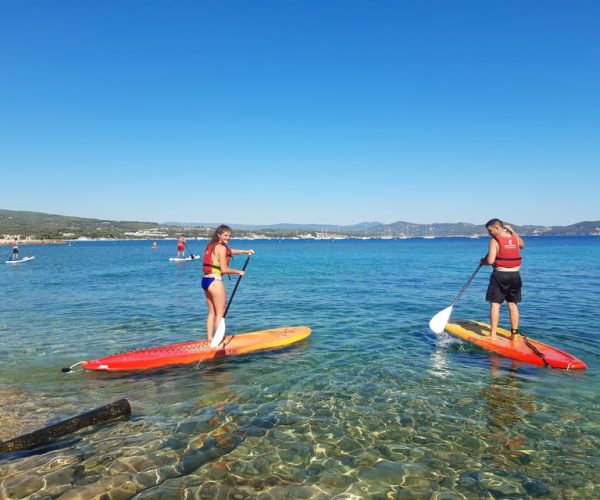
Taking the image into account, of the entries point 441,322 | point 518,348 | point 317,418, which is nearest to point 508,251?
point 518,348

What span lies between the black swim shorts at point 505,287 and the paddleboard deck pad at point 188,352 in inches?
226

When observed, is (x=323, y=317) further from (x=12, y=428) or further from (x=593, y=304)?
(x=593, y=304)

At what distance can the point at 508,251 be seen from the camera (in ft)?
34.4

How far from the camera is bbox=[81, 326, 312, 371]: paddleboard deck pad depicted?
32.6ft

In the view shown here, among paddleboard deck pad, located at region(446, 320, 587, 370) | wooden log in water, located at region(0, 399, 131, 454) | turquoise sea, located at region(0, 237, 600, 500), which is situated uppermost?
paddleboard deck pad, located at region(446, 320, 587, 370)

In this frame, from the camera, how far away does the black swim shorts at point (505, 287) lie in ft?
34.5

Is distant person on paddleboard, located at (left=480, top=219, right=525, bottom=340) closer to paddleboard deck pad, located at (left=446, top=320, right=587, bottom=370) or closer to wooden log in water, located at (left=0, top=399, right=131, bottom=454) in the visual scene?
paddleboard deck pad, located at (left=446, top=320, right=587, bottom=370)

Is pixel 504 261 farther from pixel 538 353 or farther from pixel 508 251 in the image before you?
pixel 538 353

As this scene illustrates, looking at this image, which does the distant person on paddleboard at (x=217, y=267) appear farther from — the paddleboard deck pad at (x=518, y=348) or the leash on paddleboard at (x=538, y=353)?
the leash on paddleboard at (x=538, y=353)

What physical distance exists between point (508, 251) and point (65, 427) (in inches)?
414

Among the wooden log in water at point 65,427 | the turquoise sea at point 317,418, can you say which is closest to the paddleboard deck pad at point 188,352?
the turquoise sea at point 317,418

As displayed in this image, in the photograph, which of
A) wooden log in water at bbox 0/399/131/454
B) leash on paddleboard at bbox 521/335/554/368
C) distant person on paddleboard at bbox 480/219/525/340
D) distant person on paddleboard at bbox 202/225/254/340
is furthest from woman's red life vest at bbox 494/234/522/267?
wooden log in water at bbox 0/399/131/454

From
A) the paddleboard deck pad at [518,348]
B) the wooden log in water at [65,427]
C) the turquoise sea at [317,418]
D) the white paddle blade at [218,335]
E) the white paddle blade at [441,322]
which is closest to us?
the turquoise sea at [317,418]

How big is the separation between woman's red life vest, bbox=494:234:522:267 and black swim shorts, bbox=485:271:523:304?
0.27m
